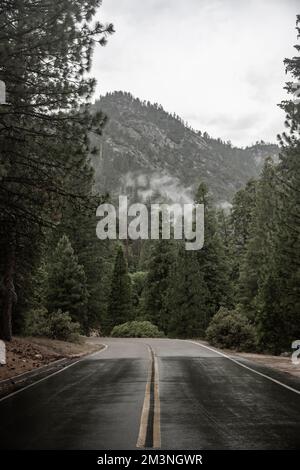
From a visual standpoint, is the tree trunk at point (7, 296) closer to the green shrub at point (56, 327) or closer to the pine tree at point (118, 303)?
the green shrub at point (56, 327)

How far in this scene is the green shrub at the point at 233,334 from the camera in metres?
32.1

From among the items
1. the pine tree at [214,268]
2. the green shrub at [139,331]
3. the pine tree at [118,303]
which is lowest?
the green shrub at [139,331]

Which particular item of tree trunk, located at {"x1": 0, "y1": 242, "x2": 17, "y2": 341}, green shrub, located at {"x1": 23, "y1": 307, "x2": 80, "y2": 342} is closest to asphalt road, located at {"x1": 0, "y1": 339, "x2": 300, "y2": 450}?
tree trunk, located at {"x1": 0, "y1": 242, "x2": 17, "y2": 341}

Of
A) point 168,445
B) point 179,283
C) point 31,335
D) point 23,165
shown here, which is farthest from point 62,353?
point 179,283

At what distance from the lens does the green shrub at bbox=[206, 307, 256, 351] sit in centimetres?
3209

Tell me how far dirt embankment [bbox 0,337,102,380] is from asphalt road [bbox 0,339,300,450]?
169 cm

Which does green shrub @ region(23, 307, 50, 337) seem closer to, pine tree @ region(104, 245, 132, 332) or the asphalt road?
the asphalt road

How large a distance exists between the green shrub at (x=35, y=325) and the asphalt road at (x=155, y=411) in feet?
36.3

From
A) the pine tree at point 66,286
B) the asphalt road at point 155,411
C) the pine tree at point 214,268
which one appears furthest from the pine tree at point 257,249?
the asphalt road at point 155,411

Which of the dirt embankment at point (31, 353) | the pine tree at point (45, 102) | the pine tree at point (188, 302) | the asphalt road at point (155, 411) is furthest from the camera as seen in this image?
the pine tree at point (188, 302)

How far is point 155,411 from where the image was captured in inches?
408

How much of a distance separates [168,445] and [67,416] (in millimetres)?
3146

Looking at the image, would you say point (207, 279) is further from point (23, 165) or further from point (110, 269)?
point (23, 165)

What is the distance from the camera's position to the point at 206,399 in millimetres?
11930
